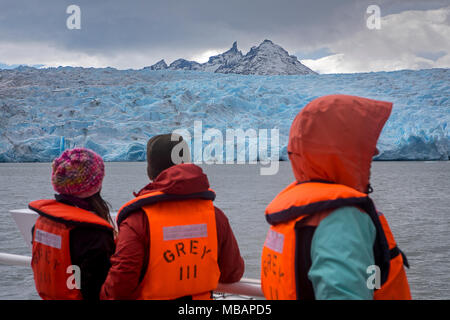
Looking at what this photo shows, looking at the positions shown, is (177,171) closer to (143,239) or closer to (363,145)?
(143,239)

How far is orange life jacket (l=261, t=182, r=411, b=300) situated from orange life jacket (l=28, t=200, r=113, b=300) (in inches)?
23.6

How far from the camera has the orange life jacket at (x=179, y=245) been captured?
1.31 metres

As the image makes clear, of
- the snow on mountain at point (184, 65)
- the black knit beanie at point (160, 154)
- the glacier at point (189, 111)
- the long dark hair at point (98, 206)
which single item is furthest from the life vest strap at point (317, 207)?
the snow on mountain at point (184, 65)

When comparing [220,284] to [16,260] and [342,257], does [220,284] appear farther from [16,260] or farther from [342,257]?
[16,260]

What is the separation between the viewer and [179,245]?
52.4 inches

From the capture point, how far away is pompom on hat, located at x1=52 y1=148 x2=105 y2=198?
1.38 m

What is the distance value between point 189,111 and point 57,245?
23044 millimetres

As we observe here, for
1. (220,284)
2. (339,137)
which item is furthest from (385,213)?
(339,137)

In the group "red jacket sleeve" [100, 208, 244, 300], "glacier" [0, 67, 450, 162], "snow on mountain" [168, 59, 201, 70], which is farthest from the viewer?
"snow on mountain" [168, 59, 201, 70]

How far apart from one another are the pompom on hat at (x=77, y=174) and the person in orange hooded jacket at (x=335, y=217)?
2.22 ft

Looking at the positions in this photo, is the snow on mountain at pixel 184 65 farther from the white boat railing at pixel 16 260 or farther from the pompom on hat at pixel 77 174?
the pompom on hat at pixel 77 174

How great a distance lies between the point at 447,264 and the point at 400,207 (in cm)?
618

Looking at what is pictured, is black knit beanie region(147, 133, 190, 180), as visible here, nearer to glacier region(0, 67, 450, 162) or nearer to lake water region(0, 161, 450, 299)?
lake water region(0, 161, 450, 299)

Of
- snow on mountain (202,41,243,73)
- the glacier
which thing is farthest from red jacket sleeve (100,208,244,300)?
snow on mountain (202,41,243,73)
